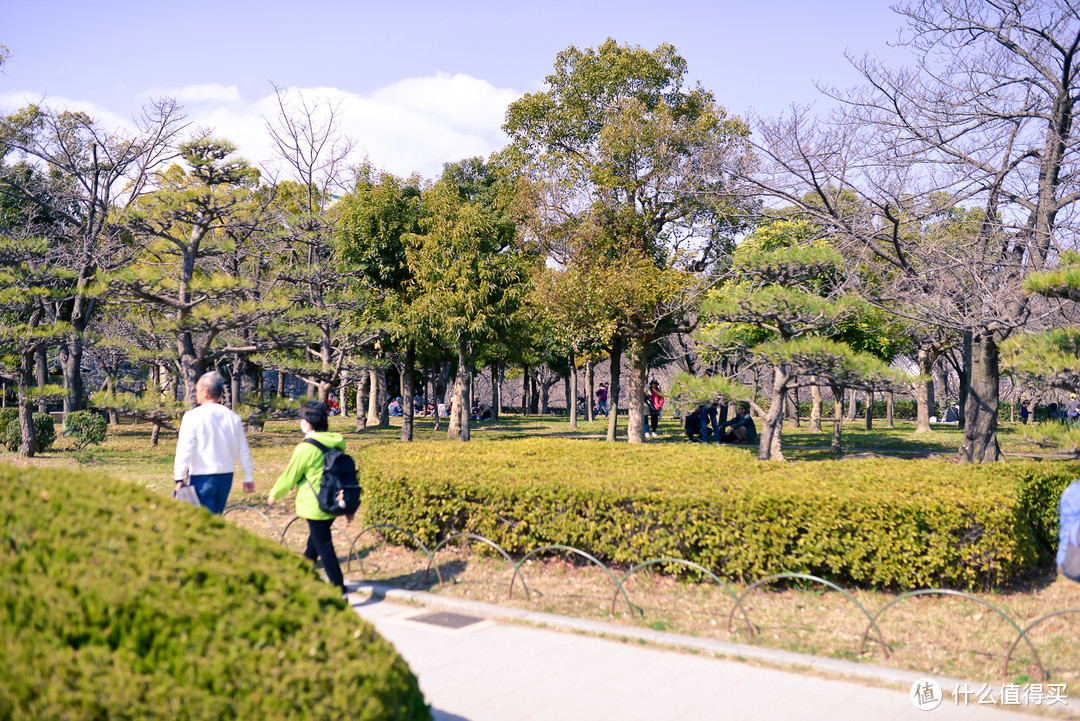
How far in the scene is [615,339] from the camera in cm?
2045

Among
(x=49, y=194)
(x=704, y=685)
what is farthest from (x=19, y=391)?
(x=704, y=685)

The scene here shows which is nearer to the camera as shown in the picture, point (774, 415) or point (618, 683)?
point (618, 683)

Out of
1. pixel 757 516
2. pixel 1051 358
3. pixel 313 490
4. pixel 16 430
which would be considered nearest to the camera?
pixel 313 490

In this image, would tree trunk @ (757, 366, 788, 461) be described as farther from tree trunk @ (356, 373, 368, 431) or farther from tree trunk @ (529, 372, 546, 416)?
tree trunk @ (529, 372, 546, 416)

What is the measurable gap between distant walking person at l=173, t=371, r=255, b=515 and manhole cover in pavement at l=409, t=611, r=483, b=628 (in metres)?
1.63

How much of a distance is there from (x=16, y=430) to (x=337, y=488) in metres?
12.9

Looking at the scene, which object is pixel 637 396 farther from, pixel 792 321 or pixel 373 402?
pixel 373 402

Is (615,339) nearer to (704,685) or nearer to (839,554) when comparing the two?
(839,554)

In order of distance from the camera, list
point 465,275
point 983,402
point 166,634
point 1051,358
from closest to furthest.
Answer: point 166,634
point 1051,358
point 983,402
point 465,275

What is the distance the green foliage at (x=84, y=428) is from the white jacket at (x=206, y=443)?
39.9ft

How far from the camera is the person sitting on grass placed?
1916 centimetres

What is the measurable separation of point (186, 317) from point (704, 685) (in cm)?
1045

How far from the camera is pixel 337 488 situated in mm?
5480

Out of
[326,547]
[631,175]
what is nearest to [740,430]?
[631,175]
